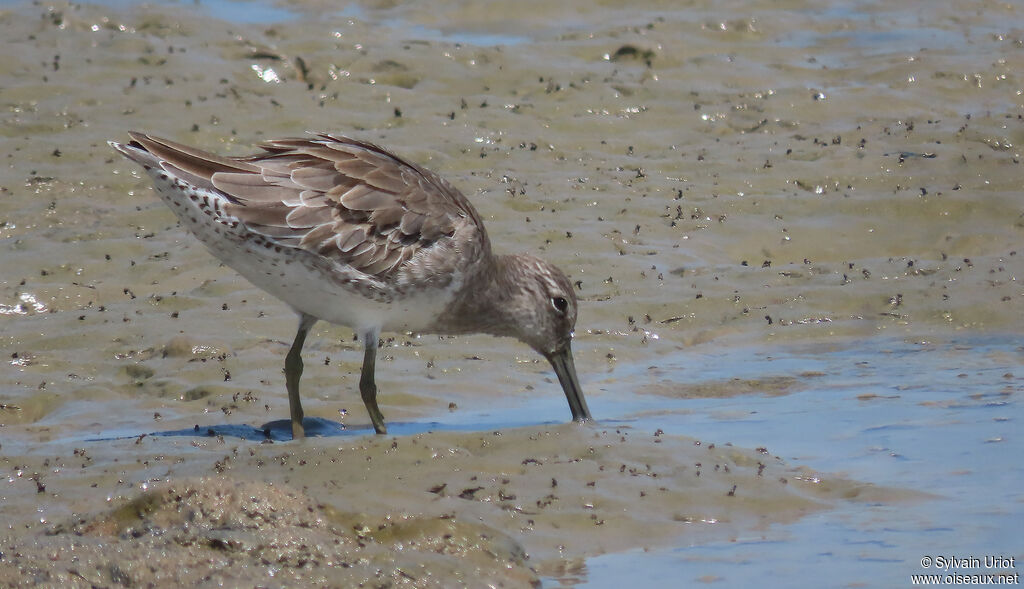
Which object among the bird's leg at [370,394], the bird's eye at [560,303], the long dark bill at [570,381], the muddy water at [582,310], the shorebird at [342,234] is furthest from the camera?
the bird's eye at [560,303]

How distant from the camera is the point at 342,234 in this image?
7.44 metres

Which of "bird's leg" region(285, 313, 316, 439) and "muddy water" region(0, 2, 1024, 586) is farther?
"bird's leg" region(285, 313, 316, 439)

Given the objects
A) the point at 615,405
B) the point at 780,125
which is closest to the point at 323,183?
the point at 615,405

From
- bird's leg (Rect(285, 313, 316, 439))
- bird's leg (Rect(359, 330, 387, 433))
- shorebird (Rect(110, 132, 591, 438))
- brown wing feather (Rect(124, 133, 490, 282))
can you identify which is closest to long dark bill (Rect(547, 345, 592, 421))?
shorebird (Rect(110, 132, 591, 438))

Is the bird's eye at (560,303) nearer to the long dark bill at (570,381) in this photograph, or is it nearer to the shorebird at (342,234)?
the long dark bill at (570,381)

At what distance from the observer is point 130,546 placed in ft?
16.7

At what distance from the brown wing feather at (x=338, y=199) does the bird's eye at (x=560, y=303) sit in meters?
0.58

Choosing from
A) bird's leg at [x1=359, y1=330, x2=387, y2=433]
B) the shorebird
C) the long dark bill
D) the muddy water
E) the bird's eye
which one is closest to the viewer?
the muddy water

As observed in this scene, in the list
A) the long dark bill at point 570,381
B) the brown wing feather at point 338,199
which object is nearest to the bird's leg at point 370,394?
the brown wing feather at point 338,199

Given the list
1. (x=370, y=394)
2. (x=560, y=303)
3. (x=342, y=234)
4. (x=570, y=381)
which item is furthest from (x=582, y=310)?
(x=342, y=234)

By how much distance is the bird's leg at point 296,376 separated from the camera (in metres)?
7.37

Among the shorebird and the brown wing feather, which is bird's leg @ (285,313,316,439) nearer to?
the shorebird

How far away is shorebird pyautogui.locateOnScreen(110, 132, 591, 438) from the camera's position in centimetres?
727

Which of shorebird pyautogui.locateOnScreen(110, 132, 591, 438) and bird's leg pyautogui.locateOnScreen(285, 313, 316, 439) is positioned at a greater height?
shorebird pyautogui.locateOnScreen(110, 132, 591, 438)
